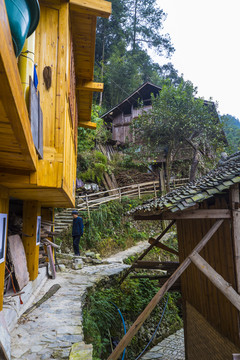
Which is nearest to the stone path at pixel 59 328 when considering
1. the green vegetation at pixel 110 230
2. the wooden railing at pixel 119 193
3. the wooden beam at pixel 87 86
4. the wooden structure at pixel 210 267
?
the wooden structure at pixel 210 267

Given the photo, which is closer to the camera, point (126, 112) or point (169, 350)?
point (169, 350)

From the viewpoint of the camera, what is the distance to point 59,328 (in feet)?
14.8

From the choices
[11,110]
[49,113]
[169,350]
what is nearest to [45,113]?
[49,113]

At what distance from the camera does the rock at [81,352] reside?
3.40 meters

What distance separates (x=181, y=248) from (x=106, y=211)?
26.3ft

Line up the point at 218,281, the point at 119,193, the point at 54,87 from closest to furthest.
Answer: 1. the point at 218,281
2. the point at 54,87
3. the point at 119,193

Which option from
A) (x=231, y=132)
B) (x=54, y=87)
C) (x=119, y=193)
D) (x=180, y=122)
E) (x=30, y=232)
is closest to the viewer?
(x=54, y=87)

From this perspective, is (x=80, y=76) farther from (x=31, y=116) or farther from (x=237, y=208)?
(x=237, y=208)

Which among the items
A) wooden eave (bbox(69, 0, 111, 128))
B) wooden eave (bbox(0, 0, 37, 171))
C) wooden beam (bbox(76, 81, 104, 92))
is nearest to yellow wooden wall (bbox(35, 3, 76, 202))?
wooden eave (bbox(69, 0, 111, 128))

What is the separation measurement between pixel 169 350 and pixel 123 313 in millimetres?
1917

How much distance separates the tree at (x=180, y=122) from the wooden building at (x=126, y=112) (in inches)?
273

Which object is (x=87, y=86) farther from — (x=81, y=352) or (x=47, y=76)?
(x=81, y=352)

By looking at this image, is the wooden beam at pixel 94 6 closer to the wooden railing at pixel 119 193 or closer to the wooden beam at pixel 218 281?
the wooden beam at pixel 218 281

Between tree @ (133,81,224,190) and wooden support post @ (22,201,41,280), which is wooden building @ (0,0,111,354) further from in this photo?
tree @ (133,81,224,190)
